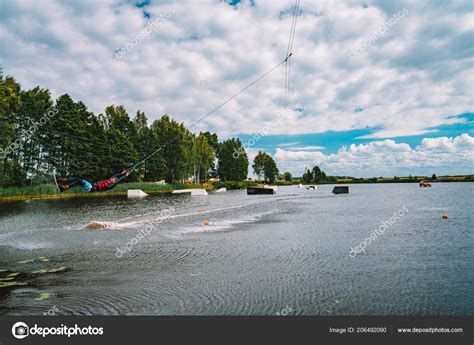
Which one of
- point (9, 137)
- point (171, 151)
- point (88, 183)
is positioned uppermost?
point (171, 151)

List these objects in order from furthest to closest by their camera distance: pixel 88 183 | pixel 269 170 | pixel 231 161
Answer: pixel 269 170
pixel 231 161
pixel 88 183

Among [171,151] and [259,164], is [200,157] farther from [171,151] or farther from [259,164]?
[259,164]

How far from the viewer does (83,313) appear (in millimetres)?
7133

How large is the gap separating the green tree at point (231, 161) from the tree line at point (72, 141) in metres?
39.2

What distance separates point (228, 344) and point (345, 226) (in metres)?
17.2

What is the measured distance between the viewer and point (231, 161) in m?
139

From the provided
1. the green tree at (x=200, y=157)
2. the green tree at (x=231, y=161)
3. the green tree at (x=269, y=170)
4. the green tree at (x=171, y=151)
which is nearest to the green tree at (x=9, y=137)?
the green tree at (x=171, y=151)

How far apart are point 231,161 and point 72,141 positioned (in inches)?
3046

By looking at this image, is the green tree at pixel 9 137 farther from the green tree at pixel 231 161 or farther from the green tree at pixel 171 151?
the green tree at pixel 231 161

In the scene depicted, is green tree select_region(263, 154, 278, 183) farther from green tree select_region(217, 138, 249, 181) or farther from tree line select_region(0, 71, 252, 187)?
tree line select_region(0, 71, 252, 187)

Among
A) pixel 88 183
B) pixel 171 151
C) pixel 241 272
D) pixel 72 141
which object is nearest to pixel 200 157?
pixel 171 151

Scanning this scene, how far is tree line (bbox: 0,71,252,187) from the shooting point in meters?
57.4

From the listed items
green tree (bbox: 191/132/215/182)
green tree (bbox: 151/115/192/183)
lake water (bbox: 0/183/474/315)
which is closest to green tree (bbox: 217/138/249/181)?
green tree (bbox: 191/132/215/182)

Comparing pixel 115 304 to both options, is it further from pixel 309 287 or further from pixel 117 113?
pixel 117 113
